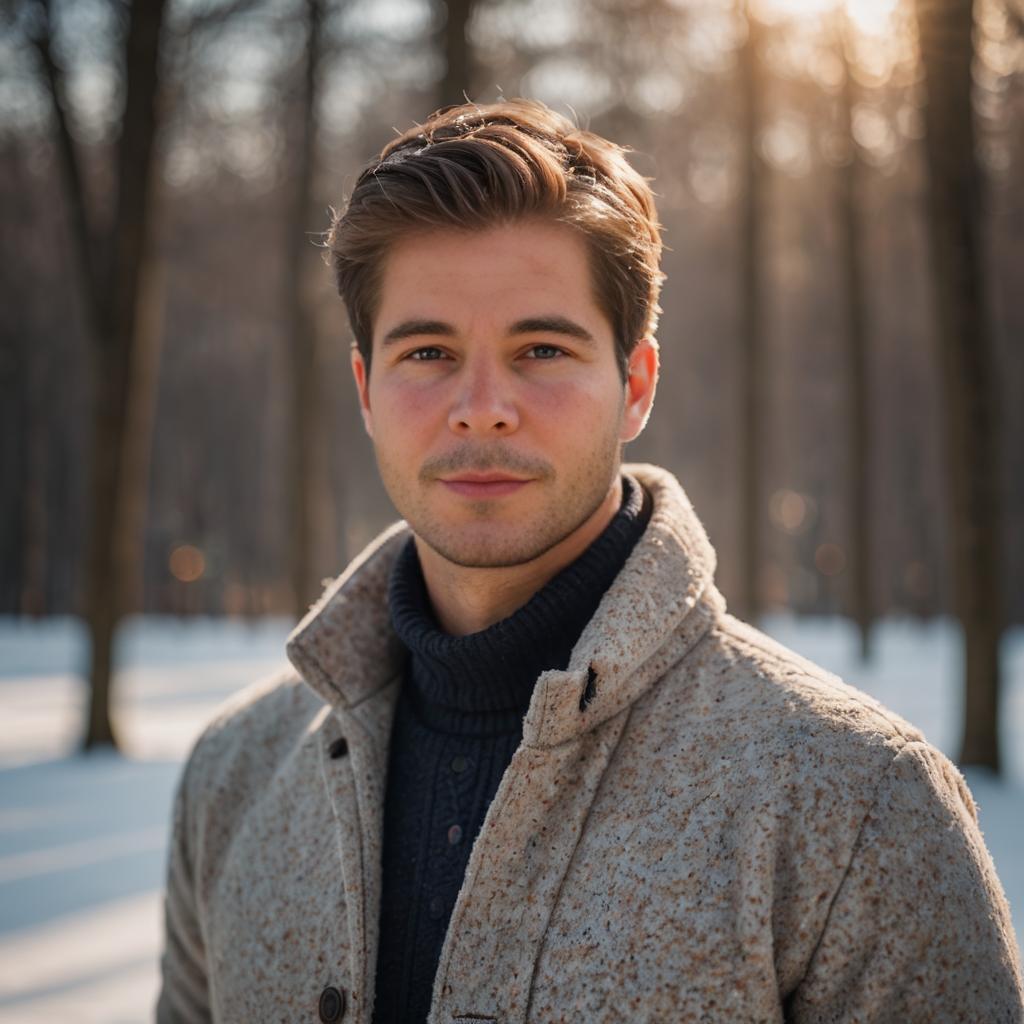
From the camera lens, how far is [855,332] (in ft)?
50.4

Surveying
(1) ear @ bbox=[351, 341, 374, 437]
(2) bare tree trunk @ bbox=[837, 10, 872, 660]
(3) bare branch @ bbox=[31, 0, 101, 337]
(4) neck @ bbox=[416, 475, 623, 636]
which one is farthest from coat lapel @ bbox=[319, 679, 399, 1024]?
(2) bare tree trunk @ bbox=[837, 10, 872, 660]

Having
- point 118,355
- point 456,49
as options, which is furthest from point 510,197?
point 118,355

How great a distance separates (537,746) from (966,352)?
22.5 ft

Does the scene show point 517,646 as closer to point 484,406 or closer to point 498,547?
point 498,547

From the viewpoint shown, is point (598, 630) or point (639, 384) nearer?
point (598, 630)

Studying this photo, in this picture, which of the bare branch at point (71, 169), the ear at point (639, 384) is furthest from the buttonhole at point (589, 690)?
the bare branch at point (71, 169)

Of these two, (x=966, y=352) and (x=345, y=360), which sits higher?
(x=345, y=360)

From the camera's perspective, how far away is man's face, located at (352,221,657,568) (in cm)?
189

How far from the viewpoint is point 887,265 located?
22922 mm

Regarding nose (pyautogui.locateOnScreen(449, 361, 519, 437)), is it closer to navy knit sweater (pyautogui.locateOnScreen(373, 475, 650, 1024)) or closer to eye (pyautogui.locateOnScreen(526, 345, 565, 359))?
eye (pyautogui.locateOnScreen(526, 345, 565, 359))

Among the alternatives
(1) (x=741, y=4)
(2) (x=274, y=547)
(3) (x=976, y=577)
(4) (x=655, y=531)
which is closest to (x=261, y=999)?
(4) (x=655, y=531)

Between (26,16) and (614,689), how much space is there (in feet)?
31.7

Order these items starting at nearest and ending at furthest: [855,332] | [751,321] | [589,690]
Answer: [589,690] → [751,321] → [855,332]

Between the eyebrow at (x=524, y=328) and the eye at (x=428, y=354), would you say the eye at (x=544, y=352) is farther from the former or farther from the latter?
the eye at (x=428, y=354)
